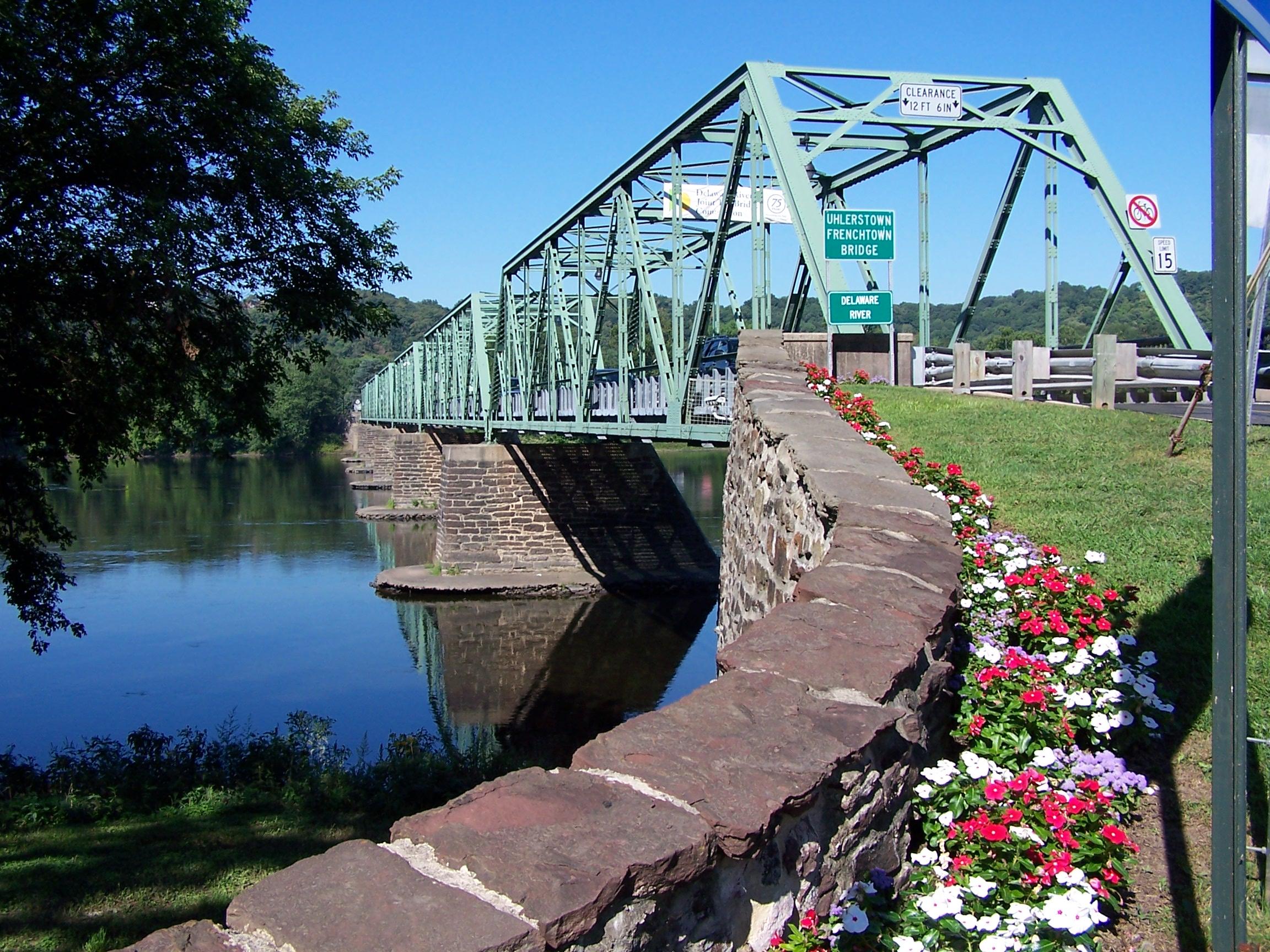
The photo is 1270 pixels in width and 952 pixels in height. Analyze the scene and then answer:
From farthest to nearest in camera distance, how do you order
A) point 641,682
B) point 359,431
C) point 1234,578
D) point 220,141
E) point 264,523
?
point 359,431 < point 264,523 < point 641,682 < point 220,141 < point 1234,578

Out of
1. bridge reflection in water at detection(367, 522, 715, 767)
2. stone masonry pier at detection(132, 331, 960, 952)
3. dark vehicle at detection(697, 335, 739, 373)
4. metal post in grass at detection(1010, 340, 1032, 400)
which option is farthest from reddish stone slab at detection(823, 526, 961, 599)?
dark vehicle at detection(697, 335, 739, 373)

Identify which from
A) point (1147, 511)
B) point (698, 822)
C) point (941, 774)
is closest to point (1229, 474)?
point (941, 774)

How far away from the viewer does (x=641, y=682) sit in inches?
771

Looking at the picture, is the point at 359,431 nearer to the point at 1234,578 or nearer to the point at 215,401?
the point at 215,401

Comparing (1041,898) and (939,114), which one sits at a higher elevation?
(939,114)

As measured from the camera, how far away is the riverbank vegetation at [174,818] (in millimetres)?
5695

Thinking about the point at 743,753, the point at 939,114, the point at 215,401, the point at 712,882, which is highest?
the point at 939,114

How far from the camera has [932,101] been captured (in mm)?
16375

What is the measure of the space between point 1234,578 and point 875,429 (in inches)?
213

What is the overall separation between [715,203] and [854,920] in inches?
897

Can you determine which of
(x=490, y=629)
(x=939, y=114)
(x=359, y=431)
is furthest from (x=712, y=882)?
(x=359, y=431)

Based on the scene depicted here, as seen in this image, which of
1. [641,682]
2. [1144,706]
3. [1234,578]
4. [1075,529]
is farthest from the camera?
[641,682]

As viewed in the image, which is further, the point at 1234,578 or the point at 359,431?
the point at 359,431

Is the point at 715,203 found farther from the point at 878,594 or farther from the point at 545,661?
the point at 878,594
